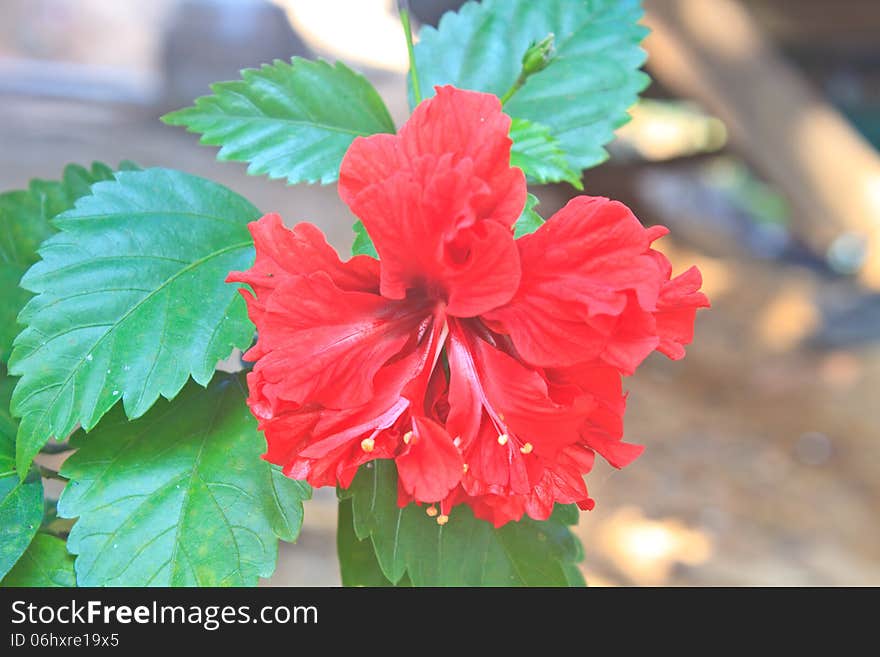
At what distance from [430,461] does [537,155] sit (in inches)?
9.3

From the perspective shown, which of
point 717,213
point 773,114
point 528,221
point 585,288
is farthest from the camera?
point 717,213

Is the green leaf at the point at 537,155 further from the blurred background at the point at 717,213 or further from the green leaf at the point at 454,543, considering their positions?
the blurred background at the point at 717,213

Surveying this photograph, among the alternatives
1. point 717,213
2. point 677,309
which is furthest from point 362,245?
point 717,213

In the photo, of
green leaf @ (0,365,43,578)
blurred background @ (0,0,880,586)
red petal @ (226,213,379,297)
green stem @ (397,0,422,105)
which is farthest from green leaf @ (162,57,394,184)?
blurred background @ (0,0,880,586)

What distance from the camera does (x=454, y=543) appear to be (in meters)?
0.60

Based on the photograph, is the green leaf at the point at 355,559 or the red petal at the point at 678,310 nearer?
the red petal at the point at 678,310

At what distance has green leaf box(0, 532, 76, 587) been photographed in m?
0.55

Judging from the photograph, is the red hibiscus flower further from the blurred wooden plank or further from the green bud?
the blurred wooden plank

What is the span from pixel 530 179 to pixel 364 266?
170mm

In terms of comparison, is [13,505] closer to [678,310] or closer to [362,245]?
[362,245]

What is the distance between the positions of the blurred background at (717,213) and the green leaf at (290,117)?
156cm

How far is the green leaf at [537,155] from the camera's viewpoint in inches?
23.0

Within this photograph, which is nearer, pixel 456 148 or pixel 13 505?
pixel 456 148

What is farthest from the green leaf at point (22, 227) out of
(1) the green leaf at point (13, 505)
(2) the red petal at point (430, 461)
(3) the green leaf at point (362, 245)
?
(2) the red petal at point (430, 461)
